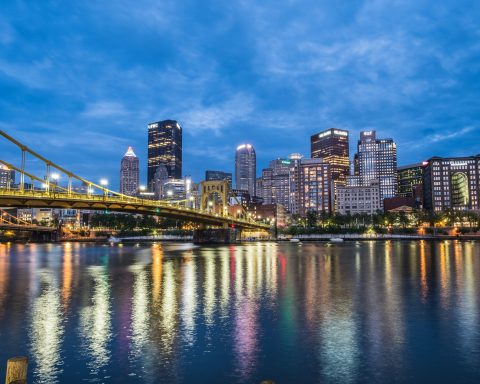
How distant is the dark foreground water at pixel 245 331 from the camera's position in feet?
51.7

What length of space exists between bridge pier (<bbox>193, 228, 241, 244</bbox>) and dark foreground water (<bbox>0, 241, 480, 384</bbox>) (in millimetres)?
105573

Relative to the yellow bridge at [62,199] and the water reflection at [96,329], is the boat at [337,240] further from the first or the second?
the water reflection at [96,329]

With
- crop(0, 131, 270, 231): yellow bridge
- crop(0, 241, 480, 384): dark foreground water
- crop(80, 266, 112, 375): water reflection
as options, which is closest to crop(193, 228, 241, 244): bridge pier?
crop(0, 131, 270, 231): yellow bridge

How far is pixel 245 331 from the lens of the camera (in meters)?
21.6

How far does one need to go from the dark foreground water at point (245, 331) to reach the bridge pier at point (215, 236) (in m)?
106

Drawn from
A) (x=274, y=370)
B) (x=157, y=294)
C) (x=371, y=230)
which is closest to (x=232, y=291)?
(x=157, y=294)

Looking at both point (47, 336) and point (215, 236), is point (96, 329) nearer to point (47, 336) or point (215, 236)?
point (47, 336)

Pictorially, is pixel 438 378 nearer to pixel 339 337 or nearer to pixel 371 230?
pixel 339 337

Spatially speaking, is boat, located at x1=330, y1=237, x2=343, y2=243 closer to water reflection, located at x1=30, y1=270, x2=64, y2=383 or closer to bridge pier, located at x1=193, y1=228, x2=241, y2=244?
bridge pier, located at x1=193, y1=228, x2=241, y2=244

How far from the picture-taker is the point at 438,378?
1518cm

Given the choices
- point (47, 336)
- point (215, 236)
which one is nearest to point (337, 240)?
point (215, 236)

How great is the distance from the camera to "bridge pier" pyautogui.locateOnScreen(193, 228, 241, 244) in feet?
477

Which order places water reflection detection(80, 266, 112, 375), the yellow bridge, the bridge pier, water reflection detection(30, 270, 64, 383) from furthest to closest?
the bridge pier, the yellow bridge, water reflection detection(80, 266, 112, 375), water reflection detection(30, 270, 64, 383)

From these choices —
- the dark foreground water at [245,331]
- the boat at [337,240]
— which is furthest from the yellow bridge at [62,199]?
the boat at [337,240]
